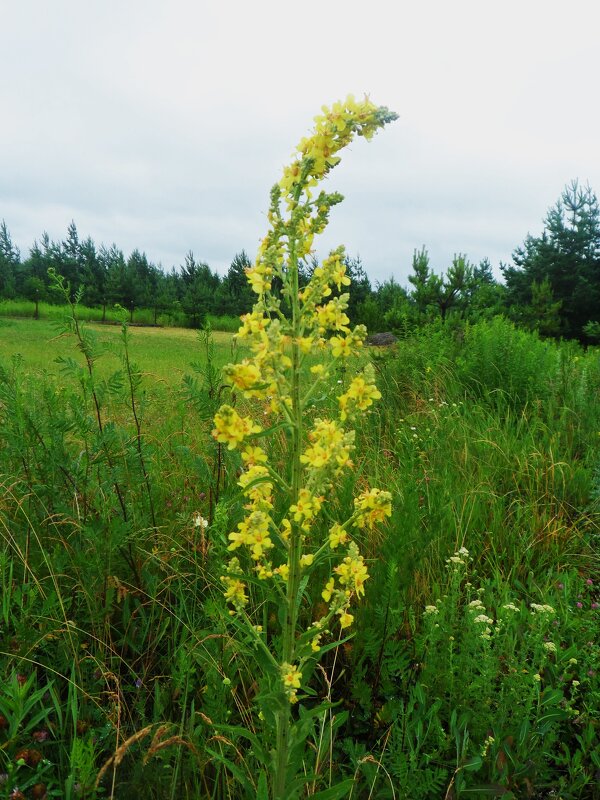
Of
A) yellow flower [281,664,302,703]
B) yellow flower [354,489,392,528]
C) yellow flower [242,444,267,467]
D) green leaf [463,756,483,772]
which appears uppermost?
yellow flower [242,444,267,467]

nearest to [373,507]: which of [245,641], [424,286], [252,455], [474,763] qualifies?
[252,455]

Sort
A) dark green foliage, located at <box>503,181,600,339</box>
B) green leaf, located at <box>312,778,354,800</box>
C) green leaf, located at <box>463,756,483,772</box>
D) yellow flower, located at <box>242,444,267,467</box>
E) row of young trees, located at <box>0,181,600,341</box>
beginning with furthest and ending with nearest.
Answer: dark green foliage, located at <box>503,181,600,339</box> < row of young trees, located at <box>0,181,600,341</box> < green leaf, located at <box>463,756,483,772</box> < yellow flower, located at <box>242,444,267,467</box> < green leaf, located at <box>312,778,354,800</box>

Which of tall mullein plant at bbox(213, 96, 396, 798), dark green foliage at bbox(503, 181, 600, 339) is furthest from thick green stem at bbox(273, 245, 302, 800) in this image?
dark green foliage at bbox(503, 181, 600, 339)

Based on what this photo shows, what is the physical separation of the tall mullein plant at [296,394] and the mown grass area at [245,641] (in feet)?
0.40

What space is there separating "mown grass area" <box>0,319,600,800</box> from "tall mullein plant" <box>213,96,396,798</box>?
0.40 ft

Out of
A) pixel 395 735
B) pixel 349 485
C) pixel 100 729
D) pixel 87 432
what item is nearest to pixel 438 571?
pixel 349 485

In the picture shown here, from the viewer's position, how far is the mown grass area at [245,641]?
181 centimetres

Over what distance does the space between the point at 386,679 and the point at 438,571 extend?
Result: 31.8 inches

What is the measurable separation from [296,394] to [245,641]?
875mm

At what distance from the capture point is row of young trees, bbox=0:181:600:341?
12391 mm

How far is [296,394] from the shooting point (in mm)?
1530

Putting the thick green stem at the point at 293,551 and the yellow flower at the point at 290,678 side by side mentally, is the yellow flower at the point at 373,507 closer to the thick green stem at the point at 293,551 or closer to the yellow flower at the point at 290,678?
the thick green stem at the point at 293,551

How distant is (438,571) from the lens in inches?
111

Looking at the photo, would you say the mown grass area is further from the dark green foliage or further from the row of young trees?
the dark green foliage
